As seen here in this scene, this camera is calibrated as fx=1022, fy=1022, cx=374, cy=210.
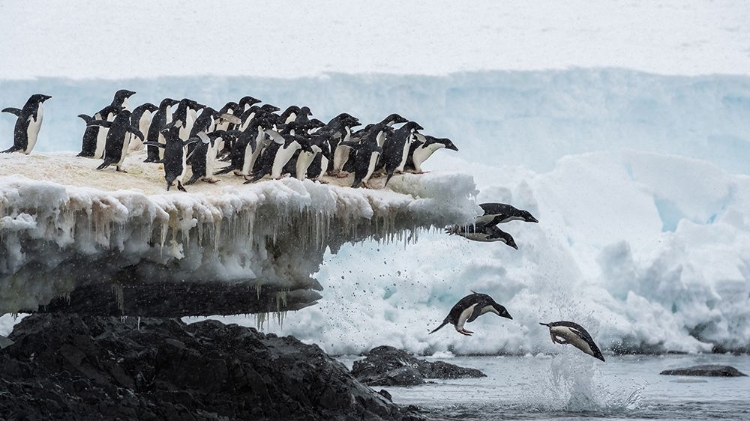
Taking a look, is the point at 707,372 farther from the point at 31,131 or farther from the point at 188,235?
the point at 31,131

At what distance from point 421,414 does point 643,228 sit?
2009 cm

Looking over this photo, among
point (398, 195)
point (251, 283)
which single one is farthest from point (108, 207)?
point (398, 195)

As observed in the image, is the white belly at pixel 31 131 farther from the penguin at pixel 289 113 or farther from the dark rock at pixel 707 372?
the dark rock at pixel 707 372

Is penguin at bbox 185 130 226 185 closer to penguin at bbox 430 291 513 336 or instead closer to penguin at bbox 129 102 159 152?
penguin at bbox 129 102 159 152

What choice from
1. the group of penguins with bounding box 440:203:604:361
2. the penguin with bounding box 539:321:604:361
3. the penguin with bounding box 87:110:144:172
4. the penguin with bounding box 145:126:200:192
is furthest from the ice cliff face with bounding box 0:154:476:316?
the penguin with bounding box 539:321:604:361

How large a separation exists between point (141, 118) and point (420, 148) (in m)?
4.30

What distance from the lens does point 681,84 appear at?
30.1 m

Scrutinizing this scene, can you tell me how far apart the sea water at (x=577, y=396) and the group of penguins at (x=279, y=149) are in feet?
3.69

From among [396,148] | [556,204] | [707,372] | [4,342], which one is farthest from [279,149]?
[556,204]

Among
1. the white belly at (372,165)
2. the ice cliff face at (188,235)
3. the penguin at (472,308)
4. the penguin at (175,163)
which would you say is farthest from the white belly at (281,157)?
the penguin at (472,308)

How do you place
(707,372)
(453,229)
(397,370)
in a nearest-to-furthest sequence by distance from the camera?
(453,229) → (397,370) → (707,372)

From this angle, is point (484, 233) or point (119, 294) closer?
point (119, 294)

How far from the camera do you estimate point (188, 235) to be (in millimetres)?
9766

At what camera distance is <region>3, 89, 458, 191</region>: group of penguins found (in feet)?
36.1
